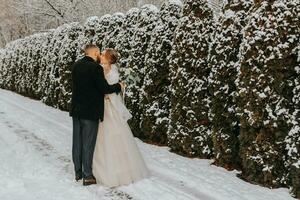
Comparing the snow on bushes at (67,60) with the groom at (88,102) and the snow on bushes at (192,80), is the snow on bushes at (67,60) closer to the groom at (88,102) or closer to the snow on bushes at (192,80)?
the snow on bushes at (192,80)

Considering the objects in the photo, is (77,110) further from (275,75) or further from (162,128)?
(162,128)

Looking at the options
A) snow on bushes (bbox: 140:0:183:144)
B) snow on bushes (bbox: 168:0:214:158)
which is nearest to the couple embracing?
snow on bushes (bbox: 168:0:214:158)

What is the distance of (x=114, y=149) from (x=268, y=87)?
8.07 feet

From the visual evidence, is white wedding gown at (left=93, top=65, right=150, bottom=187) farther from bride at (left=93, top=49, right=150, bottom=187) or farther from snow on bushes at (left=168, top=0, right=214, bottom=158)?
snow on bushes at (left=168, top=0, right=214, bottom=158)

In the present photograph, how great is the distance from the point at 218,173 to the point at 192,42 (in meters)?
2.77

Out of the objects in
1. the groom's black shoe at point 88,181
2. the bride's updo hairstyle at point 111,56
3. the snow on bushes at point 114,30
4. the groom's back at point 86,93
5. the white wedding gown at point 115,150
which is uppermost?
the snow on bushes at point 114,30

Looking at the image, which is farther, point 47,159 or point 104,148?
point 47,159

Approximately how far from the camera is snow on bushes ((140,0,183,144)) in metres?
11.2

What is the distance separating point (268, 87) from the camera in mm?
7629

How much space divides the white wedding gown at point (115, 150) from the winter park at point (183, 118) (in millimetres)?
15

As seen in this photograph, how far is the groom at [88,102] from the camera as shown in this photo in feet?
24.7

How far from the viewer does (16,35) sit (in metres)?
47.9

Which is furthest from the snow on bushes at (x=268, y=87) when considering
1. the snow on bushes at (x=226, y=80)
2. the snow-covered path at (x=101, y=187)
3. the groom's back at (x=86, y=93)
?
the groom's back at (x=86, y=93)

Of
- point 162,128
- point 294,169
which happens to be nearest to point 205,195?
point 294,169
